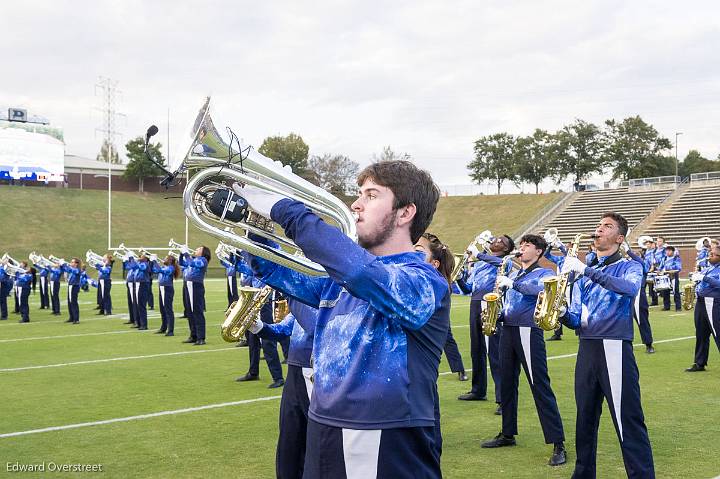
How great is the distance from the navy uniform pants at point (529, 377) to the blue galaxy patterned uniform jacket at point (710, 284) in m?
5.08

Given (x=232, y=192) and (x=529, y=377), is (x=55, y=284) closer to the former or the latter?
(x=529, y=377)

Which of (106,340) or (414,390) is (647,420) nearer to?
(414,390)

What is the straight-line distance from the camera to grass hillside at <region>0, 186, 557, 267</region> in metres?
45.7

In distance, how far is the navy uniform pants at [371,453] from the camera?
7.93ft

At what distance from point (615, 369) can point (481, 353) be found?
398cm

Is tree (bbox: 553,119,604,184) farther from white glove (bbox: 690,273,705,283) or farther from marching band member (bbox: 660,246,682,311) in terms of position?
white glove (bbox: 690,273,705,283)

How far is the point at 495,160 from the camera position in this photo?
63875 mm

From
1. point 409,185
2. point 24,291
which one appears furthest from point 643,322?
point 24,291

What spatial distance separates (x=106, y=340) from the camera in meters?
15.1

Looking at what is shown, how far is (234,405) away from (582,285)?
15.0 ft

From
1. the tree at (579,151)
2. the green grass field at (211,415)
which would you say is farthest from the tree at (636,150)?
the green grass field at (211,415)

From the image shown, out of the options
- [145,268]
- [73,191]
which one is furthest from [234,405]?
[73,191]

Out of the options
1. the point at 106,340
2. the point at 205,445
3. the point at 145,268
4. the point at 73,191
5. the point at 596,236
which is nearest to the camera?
the point at 596,236

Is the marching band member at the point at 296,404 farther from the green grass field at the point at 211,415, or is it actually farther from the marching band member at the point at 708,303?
the marching band member at the point at 708,303
